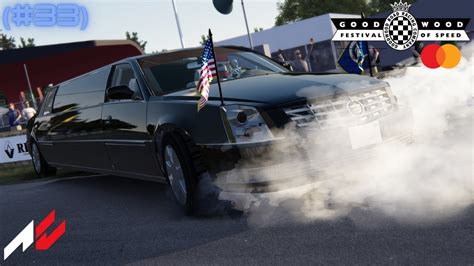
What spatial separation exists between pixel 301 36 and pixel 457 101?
79.8ft

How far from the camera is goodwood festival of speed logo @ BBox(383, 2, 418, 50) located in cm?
1092

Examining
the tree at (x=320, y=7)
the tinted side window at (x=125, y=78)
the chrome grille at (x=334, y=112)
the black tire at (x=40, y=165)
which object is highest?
the tree at (x=320, y=7)

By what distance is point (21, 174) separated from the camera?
9.78 meters

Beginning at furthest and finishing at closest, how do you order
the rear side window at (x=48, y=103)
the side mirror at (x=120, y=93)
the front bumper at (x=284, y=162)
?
the rear side window at (x=48, y=103) < the side mirror at (x=120, y=93) < the front bumper at (x=284, y=162)

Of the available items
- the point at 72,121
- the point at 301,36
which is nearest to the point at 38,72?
the point at 301,36

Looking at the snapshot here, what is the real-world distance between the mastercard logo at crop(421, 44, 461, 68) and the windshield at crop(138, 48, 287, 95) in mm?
3475

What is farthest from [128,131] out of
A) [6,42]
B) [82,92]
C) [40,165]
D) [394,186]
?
[6,42]

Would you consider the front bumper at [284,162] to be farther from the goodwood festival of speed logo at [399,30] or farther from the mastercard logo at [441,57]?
the goodwood festival of speed logo at [399,30]

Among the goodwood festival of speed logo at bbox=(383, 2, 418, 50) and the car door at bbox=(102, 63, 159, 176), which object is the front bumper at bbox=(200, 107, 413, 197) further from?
the goodwood festival of speed logo at bbox=(383, 2, 418, 50)

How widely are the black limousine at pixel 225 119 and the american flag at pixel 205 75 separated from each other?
0.07 m

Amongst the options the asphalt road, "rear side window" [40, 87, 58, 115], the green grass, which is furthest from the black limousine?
the green grass

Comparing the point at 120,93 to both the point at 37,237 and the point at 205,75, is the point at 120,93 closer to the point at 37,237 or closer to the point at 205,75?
the point at 205,75

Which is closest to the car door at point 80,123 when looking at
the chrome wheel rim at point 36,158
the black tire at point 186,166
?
the chrome wheel rim at point 36,158

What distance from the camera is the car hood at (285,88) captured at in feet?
13.2
